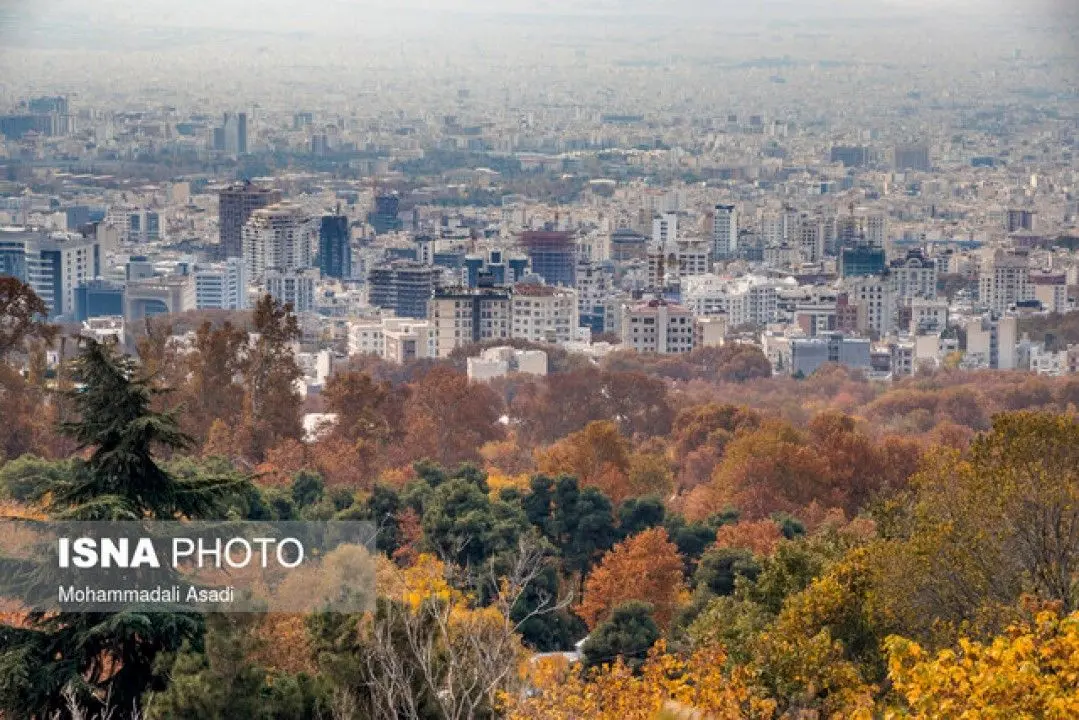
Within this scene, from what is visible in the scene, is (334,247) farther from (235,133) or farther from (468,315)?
(468,315)

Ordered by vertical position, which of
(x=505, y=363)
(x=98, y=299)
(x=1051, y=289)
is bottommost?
(x=98, y=299)

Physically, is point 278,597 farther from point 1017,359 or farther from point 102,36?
point 102,36

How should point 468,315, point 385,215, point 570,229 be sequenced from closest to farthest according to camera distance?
point 468,315 < point 570,229 < point 385,215

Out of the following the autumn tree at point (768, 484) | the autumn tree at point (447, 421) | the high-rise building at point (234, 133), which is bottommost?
the high-rise building at point (234, 133)

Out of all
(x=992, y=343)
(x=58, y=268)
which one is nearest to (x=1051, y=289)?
(x=992, y=343)

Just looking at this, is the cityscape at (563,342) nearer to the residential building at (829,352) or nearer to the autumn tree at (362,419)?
the autumn tree at (362,419)

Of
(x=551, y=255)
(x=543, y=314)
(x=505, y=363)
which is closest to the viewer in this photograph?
(x=505, y=363)

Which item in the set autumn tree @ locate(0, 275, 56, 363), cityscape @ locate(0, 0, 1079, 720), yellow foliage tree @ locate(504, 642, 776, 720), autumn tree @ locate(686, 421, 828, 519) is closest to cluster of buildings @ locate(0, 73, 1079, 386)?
cityscape @ locate(0, 0, 1079, 720)

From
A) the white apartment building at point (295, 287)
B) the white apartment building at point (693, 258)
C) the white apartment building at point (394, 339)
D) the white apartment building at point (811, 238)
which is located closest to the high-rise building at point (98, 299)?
the white apartment building at point (295, 287)
